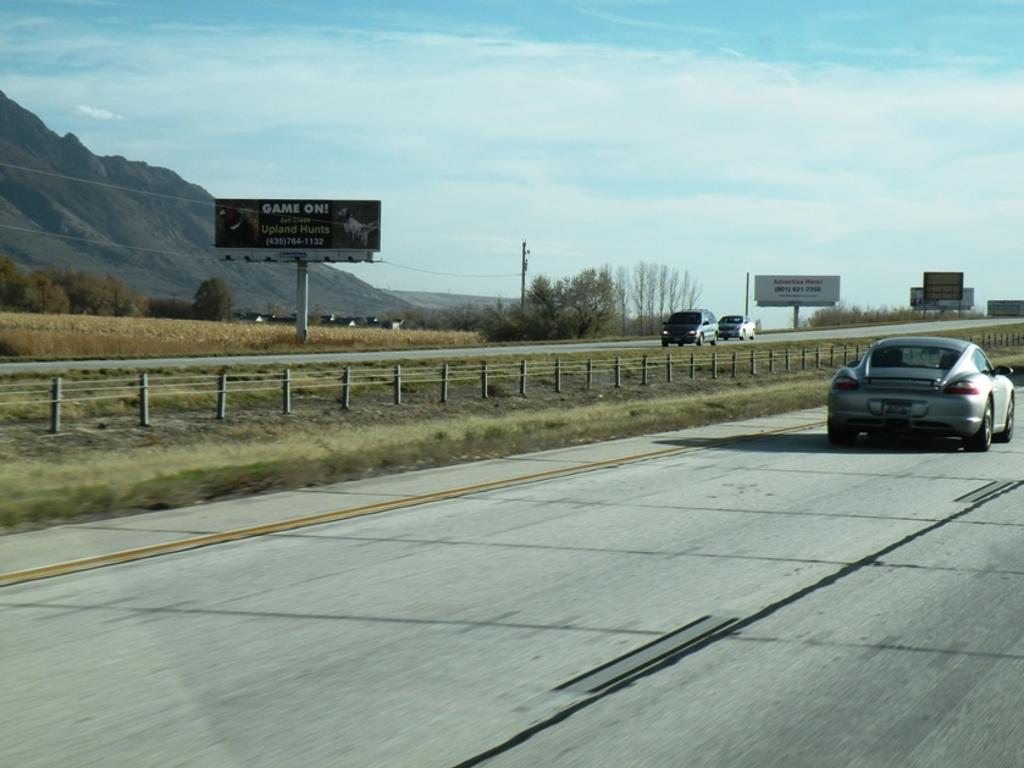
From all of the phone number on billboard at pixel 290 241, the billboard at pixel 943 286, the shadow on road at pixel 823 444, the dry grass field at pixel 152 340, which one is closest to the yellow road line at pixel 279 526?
the shadow on road at pixel 823 444

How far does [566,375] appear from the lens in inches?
1956

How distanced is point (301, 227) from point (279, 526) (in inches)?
2690

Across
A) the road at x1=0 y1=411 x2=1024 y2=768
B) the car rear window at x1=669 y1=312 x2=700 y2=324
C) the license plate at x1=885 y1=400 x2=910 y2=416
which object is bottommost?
the road at x1=0 y1=411 x2=1024 y2=768

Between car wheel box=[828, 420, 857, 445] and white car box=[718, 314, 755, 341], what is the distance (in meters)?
64.5

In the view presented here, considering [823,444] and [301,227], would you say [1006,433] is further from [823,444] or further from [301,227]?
[301,227]

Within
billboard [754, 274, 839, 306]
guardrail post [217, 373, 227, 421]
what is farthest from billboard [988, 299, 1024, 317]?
guardrail post [217, 373, 227, 421]

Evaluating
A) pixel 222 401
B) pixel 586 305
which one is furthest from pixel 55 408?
pixel 586 305

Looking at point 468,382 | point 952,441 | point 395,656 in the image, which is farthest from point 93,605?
point 468,382

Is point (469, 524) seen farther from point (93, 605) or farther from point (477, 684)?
point (477, 684)

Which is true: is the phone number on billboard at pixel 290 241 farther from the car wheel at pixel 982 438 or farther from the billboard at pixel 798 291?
the billboard at pixel 798 291

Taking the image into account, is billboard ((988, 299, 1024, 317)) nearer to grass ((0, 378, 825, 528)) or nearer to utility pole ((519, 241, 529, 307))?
utility pole ((519, 241, 529, 307))

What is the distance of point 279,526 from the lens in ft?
35.6

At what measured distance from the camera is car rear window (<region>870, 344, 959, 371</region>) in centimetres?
1823

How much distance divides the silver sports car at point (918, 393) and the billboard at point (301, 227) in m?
61.6
